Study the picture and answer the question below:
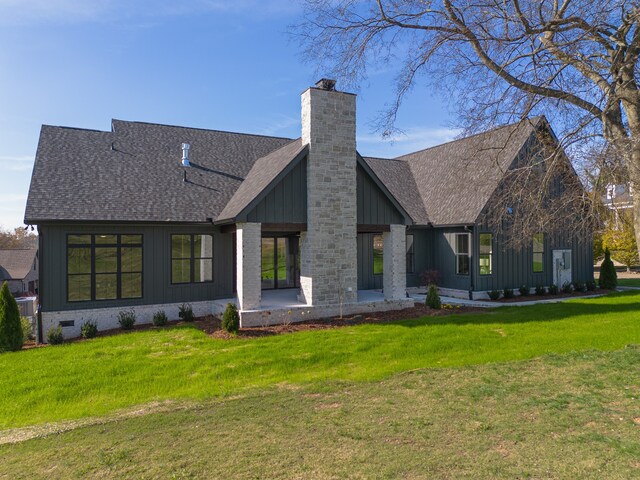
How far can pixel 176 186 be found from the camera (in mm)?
16656

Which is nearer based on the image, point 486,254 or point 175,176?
point 175,176

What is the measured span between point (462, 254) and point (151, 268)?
13148mm

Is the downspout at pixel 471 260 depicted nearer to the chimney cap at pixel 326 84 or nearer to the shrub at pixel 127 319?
the chimney cap at pixel 326 84

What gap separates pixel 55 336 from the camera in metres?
12.6

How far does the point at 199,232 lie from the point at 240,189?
92.8 inches

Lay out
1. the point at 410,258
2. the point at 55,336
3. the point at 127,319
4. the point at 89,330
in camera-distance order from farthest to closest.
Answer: the point at 410,258 → the point at 127,319 → the point at 89,330 → the point at 55,336

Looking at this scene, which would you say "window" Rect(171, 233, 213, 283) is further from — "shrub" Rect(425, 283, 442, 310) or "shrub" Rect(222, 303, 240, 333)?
"shrub" Rect(425, 283, 442, 310)

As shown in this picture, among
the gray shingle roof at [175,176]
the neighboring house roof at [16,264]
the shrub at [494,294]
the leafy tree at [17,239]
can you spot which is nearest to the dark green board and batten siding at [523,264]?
the shrub at [494,294]

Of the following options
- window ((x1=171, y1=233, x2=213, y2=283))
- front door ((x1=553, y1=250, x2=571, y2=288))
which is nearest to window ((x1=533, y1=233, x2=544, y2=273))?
front door ((x1=553, y1=250, x2=571, y2=288))

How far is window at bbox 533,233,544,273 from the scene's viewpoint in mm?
20984

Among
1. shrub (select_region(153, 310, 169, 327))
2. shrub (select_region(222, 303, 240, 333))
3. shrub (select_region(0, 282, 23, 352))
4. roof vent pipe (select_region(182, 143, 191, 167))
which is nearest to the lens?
shrub (select_region(0, 282, 23, 352))

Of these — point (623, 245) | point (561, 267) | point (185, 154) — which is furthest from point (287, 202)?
point (623, 245)

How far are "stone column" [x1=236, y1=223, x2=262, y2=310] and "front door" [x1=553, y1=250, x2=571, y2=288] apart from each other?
15.3 meters

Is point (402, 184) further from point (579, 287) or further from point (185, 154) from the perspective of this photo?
point (185, 154)
